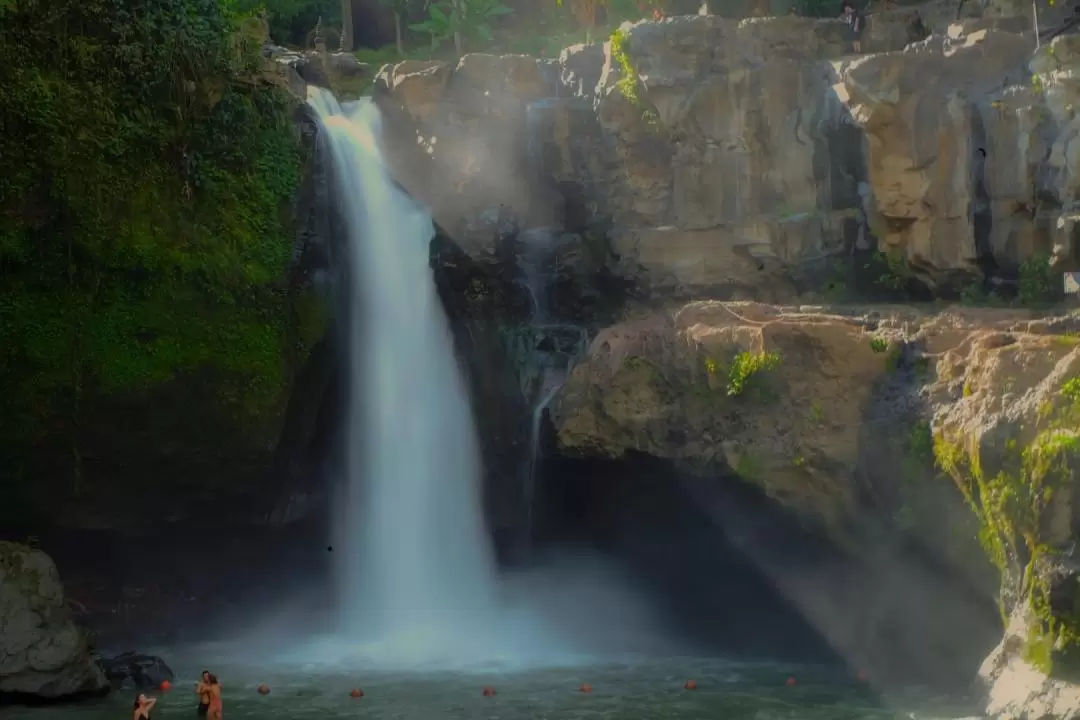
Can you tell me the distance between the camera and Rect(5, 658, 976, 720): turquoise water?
16.7 metres

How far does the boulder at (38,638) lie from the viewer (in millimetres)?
17922

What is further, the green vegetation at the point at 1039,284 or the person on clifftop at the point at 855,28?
the person on clifftop at the point at 855,28

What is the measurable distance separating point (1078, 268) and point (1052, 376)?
6.52 metres

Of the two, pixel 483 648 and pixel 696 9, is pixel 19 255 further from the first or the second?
pixel 696 9

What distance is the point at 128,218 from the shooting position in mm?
21078

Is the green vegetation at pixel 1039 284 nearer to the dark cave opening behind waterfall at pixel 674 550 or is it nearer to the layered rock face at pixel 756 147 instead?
the layered rock face at pixel 756 147

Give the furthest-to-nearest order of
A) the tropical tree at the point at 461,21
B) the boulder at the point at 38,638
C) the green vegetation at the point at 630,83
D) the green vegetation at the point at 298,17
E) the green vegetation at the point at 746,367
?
the tropical tree at the point at 461,21, the green vegetation at the point at 298,17, the green vegetation at the point at 630,83, the green vegetation at the point at 746,367, the boulder at the point at 38,638

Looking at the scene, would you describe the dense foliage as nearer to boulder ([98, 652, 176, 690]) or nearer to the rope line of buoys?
boulder ([98, 652, 176, 690])

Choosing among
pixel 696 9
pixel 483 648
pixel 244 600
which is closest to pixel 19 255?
pixel 244 600

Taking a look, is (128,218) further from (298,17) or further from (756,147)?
(298,17)

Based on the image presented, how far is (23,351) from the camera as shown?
2050cm

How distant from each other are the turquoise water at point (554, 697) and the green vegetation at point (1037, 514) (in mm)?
2011

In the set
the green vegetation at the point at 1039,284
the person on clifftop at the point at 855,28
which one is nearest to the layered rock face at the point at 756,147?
the person on clifftop at the point at 855,28

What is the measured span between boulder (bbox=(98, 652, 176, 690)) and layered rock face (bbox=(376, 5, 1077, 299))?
10115 millimetres
